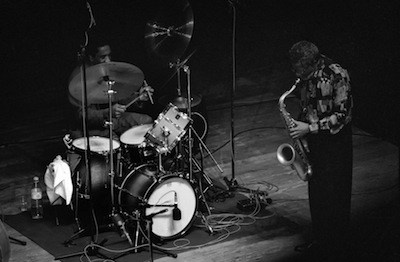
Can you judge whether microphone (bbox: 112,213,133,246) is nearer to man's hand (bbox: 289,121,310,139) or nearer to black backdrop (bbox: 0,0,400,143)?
man's hand (bbox: 289,121,310,139)

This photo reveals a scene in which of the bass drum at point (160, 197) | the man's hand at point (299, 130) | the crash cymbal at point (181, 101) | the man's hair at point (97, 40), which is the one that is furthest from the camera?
the man's hair at point (97, 40)

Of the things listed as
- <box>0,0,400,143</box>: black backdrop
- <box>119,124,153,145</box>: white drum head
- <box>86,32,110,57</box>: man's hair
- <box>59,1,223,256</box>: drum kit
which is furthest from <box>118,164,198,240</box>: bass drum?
<box>86,32,110,57</box>: man's hair

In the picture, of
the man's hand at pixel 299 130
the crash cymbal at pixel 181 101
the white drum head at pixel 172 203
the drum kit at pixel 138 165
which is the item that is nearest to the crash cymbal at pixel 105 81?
the drum kit at pixel 138 165

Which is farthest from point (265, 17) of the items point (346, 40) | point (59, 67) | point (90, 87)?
point (59, 67)

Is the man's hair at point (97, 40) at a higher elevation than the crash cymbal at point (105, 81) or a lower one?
higher

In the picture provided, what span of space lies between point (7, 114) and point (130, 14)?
5.01ft

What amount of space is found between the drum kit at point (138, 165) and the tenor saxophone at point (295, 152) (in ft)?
2.37

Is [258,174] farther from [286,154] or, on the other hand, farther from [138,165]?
[138,165]

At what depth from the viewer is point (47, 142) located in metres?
9.38

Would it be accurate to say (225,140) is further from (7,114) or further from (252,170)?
(7,114)

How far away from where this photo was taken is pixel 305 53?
699 centimetres

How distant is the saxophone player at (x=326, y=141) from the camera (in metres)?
6.99

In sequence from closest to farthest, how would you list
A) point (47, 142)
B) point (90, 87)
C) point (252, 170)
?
point (90, 87) → point (252, 170) → point (47, 142)

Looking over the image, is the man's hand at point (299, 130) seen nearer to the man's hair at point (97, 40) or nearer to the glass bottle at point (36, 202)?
the glass bottle at point (36, 202)
